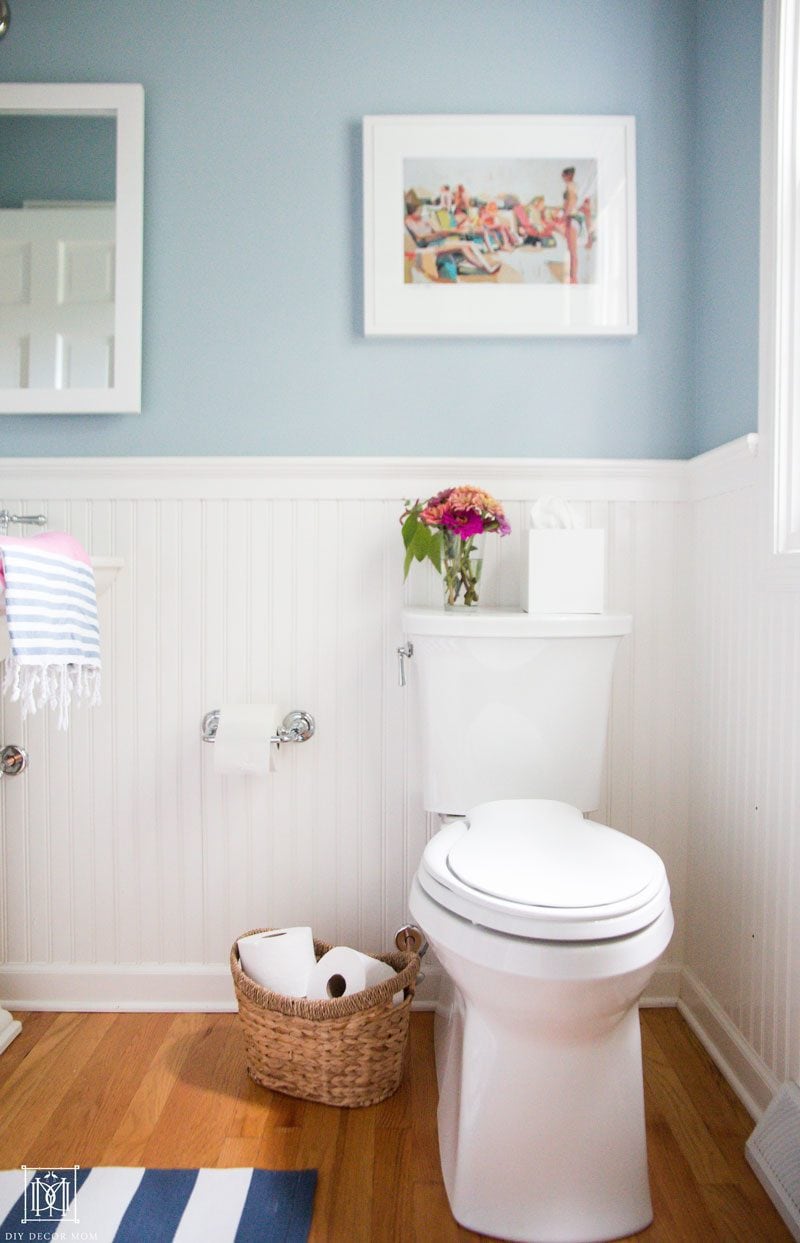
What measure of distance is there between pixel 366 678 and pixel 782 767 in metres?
0.81

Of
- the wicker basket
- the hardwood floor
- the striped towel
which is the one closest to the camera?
the hardwood floor

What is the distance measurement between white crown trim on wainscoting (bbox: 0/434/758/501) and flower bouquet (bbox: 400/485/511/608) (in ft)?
0.35

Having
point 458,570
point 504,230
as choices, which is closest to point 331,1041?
point 458,570

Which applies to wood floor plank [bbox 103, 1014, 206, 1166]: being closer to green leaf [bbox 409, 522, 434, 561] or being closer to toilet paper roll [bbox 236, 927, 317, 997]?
toilet paper roll [bbox 236, 927, 317, 997]

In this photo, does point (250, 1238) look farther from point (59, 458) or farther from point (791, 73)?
point (791, 73)

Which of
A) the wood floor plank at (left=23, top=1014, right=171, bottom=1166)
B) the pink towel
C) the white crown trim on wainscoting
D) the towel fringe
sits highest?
the white crown trim on wainscoting

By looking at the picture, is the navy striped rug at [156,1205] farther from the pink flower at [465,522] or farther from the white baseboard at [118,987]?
the pink flower at [465,522]

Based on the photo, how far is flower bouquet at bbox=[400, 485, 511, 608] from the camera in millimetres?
1479

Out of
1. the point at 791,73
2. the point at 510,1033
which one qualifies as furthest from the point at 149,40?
the point at 510,1033

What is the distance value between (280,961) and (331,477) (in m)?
0.96

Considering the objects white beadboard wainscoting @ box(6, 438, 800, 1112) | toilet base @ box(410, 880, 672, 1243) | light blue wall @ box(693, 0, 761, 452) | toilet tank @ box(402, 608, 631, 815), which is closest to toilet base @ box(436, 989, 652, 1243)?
toilet base @ box(410, 880, 672, 1243)

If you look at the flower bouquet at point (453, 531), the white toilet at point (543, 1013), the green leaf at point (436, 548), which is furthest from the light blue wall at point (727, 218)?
the white toilet at point (543, 1013)

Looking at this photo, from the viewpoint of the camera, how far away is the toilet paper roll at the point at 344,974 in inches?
54.7

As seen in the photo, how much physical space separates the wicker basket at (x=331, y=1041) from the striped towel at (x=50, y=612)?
0.62 metres
